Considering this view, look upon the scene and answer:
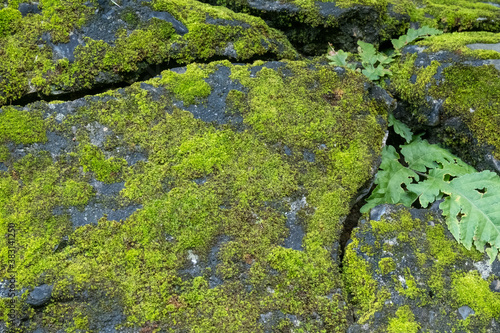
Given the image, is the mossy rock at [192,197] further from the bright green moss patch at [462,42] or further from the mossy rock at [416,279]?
the bright green moss patch at [462,42]

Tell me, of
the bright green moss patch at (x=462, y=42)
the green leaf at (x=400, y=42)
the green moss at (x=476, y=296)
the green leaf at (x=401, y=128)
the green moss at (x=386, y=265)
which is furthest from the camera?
the green leaf at (x=400, y=42)

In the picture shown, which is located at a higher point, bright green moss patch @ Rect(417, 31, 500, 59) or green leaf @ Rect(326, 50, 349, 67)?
bright green moss patch @ Rect(417, 31, 500, 59)

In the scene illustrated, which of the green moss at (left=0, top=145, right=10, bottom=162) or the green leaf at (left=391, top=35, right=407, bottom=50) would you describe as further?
the green leaf at (left=391, top=35, right=407, bottom=50)

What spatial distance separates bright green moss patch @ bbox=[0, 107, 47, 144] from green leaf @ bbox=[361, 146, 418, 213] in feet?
10.3

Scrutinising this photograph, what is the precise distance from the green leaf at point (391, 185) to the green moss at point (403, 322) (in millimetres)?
977

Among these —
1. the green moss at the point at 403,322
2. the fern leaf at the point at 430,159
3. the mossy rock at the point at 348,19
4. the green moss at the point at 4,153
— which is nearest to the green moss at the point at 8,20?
the green moss at the point at 4,153

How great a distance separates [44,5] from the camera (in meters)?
4.05

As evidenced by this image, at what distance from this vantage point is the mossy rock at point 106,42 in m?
3.80

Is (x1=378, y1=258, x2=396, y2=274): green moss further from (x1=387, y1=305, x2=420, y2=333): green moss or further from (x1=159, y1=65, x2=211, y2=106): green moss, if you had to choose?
(x1=159, y1=65, x2=211, y2=106): green moss

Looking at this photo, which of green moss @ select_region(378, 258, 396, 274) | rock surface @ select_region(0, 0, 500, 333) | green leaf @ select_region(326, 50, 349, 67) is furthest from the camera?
green leaf @ select_region(326, 50, 349, 67)

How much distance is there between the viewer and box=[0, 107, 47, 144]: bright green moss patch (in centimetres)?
336

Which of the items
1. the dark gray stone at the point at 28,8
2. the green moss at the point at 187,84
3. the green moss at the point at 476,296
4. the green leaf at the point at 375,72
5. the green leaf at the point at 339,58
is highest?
the dark gray stone at the point at 28,8

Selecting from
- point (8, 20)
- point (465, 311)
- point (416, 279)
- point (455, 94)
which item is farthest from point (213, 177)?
point (455, 94)

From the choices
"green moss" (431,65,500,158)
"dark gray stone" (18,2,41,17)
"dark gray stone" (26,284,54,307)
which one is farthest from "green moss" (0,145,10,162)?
"green moss" (431,65,500,158)
